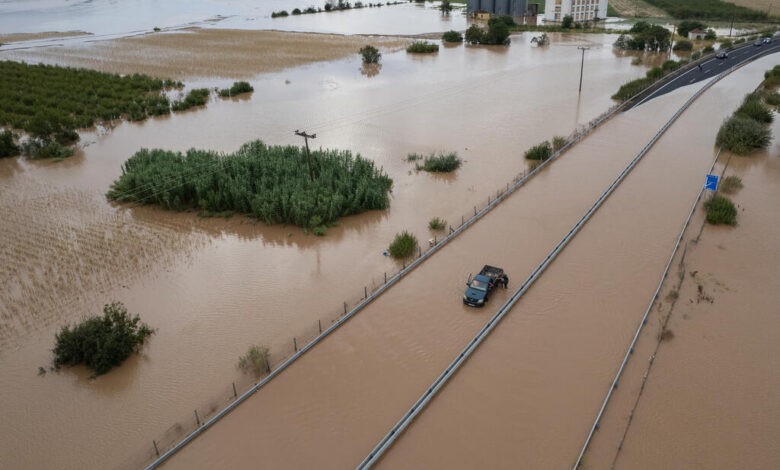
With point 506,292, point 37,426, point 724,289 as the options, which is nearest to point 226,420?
point 37,426

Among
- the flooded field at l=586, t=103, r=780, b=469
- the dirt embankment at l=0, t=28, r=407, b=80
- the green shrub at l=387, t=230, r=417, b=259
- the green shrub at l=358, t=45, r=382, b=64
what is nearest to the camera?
the flooded field at l=586, t=103, r=780, b=469

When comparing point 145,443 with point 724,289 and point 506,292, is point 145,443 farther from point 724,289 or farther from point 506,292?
point 724,289

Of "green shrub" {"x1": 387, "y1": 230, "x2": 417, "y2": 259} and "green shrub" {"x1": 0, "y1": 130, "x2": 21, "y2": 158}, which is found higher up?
"green shrub" {"x1": 0, "y1": 130, "x2": 21, "y2": 158}

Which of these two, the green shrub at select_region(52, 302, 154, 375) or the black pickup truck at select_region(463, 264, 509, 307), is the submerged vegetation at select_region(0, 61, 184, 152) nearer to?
the green shrub at select_region(52, 302, 154, 375)

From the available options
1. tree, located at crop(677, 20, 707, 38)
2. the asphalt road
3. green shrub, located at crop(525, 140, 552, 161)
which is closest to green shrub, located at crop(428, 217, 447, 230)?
green shrub, located at crop(525, 140, 552, 161)

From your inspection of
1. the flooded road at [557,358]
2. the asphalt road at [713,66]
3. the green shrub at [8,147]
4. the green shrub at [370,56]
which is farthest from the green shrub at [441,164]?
the green shrub at [370,56]

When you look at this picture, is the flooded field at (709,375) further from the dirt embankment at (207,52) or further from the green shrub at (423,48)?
the green shrub at (423,48)
